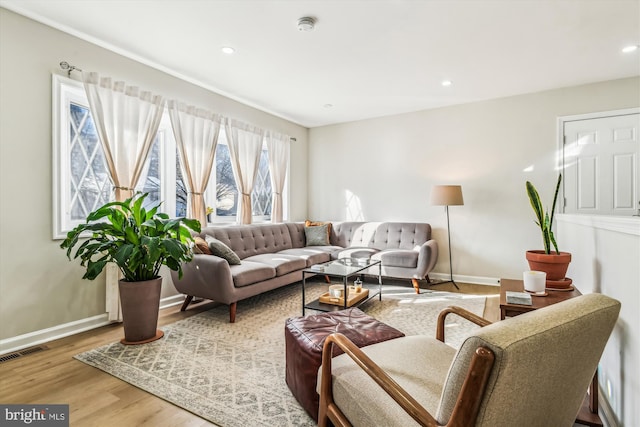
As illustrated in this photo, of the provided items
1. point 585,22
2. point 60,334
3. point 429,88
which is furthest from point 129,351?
point 585,22

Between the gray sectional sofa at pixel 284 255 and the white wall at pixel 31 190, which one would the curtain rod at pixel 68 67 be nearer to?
the white wall at pixel 31 190

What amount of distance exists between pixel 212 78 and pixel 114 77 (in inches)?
40.4

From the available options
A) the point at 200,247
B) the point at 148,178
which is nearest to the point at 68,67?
the point at 148,178

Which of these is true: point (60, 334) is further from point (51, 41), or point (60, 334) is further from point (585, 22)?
point (585, 22)

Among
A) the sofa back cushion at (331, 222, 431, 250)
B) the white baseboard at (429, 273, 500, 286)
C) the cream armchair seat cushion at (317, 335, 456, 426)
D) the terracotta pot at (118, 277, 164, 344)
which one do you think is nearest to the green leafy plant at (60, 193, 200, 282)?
the terracotta pot at (118, 277, 164, 344)

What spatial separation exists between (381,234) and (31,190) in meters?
4.08

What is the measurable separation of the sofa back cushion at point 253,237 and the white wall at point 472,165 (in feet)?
4.70

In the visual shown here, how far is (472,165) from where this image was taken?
471cm

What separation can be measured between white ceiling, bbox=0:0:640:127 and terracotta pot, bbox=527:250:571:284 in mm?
1875

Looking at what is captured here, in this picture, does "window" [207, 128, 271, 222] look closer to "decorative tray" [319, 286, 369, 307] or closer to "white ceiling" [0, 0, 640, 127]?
"white ceiling" [0, 0, 640, 127]

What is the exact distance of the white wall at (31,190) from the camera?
98.5 inches

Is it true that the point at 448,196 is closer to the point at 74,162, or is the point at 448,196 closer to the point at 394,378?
the point at 394,378

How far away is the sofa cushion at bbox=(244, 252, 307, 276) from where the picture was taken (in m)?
3.68

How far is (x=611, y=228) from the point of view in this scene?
151 centimetres
